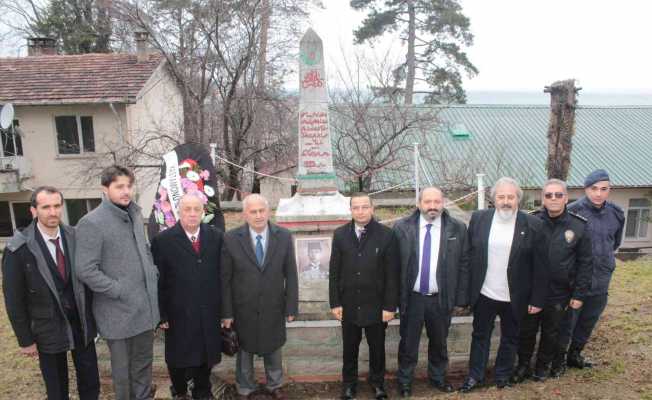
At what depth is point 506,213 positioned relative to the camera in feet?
11.5

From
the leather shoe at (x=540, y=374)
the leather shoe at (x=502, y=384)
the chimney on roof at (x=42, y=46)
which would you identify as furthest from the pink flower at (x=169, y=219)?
the chimney on roof at (x=42, y=46)

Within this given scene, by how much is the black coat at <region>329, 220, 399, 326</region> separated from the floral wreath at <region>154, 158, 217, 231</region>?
173cm

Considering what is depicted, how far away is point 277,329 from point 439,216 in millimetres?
1527

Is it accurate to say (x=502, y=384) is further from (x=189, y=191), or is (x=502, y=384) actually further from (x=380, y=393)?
(x=189, y=191)

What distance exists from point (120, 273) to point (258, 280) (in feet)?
3.10

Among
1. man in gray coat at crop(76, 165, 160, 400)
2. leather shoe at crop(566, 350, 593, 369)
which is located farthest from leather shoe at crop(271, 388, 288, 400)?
leather shoe at crop(566, 350, 593, 369)

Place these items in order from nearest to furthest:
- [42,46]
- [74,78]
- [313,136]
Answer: [313,136] → [74,78] → [42,46]

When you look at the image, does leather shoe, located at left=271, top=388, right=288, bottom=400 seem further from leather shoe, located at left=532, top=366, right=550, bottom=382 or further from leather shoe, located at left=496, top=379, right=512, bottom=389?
leather shoe, located at left=532, top=366, right=550, bottom=382

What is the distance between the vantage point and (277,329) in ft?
11.7

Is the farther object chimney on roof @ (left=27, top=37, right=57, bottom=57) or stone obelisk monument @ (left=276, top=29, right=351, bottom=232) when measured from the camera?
chimney on roof @ (left=27, top=37, right=57, bottom=57)

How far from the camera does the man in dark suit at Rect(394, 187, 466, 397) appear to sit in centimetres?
357

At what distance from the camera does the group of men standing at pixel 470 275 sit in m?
3.51

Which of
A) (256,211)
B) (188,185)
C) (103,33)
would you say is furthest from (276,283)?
(103,33)

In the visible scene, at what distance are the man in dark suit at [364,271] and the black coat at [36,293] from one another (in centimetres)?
180
